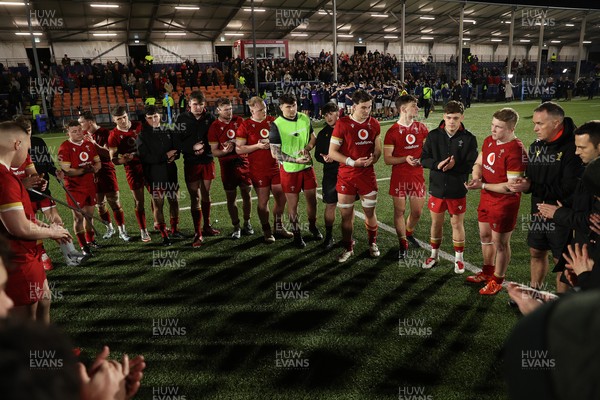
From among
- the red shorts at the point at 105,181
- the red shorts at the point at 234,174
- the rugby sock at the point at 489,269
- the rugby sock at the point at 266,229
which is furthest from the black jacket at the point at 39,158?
the rugby sock at the point at 489,269

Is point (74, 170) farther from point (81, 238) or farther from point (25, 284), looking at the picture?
point (25, 284)

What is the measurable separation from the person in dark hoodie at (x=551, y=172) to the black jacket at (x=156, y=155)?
17.2 ft

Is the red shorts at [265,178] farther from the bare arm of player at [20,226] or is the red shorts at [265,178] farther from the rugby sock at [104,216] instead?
the bare arm of player at [20,226]

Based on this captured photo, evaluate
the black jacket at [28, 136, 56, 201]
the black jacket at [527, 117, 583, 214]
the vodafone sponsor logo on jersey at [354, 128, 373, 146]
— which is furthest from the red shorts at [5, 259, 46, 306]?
the black jacket at [527, 117, 583, 214]

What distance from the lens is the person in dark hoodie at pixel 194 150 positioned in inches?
267

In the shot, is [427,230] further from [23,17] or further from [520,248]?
[23,17]

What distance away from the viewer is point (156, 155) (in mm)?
6656

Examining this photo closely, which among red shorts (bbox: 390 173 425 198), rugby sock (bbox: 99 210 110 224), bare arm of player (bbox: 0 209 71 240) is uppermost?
bare arm of player (bbox: 0 209 71 240)

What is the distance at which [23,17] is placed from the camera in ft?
91.2

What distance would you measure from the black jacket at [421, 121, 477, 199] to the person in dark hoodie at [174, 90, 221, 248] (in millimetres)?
3687

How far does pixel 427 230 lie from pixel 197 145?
14.2 ft

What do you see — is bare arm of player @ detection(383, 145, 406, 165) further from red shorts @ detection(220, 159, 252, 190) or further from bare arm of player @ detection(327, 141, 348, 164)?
red shorts @ detection(220, 159, 252, 190)

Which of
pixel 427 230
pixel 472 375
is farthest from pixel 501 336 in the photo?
pixel 427 230

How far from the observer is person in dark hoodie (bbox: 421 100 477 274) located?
203 inches
